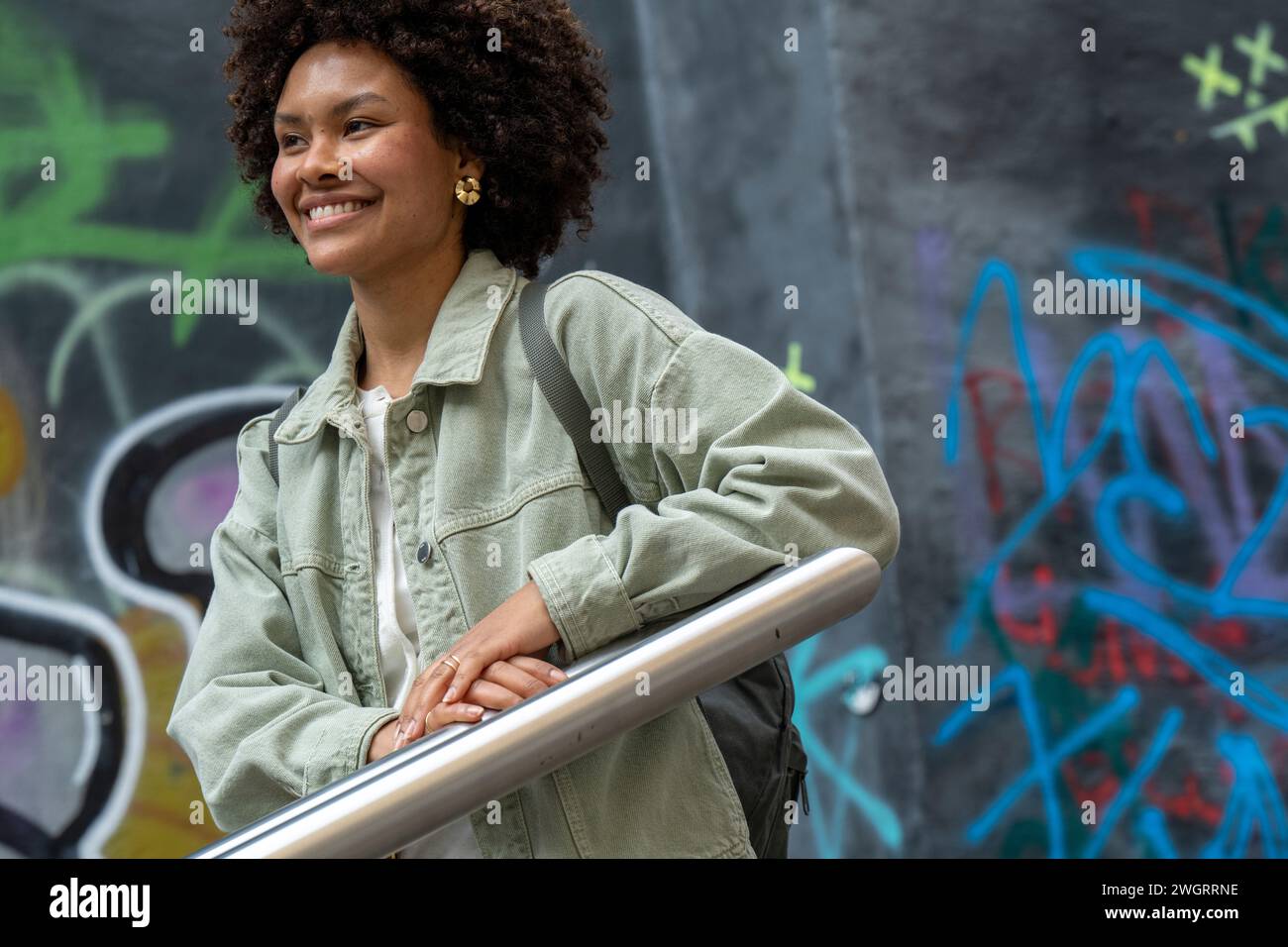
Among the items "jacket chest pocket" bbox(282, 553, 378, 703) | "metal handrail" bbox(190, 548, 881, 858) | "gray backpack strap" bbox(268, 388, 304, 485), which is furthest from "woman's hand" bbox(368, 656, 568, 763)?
"gray backpack strap" bbox(268, 388, 304, 485)

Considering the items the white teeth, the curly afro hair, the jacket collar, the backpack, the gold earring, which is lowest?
Answer: the backpack

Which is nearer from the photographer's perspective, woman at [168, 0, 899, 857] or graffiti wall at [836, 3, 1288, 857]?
woman at [168, 0, 899, 857]

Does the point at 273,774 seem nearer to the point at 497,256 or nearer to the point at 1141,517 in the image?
the point at 497,256

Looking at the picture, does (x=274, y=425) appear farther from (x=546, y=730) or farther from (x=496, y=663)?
(x=546, y=730)

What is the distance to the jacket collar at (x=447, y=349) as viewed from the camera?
1.78 m

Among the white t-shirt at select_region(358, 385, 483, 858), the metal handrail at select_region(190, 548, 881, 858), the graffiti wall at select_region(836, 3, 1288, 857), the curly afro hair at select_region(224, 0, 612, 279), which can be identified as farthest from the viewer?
the graffiti wall at select_region(836, 3, 1288, 857)

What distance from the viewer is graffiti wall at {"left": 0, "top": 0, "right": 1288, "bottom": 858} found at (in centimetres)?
435

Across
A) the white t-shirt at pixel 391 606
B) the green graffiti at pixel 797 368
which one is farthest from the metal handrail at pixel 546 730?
the green graffiti at pixel 797 368

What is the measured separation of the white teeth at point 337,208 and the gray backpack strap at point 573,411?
0.89ft

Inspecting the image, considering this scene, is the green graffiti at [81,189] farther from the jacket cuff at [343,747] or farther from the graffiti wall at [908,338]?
the jacket cuff at [343,747]

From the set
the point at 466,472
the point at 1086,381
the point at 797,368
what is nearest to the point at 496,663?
the point at 466,472

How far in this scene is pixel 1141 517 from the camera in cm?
442

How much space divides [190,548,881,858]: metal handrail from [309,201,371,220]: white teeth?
0.80 meters

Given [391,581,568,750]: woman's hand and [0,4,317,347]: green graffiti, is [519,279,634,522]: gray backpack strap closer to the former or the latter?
[391,581,568,750]: woman's hand
